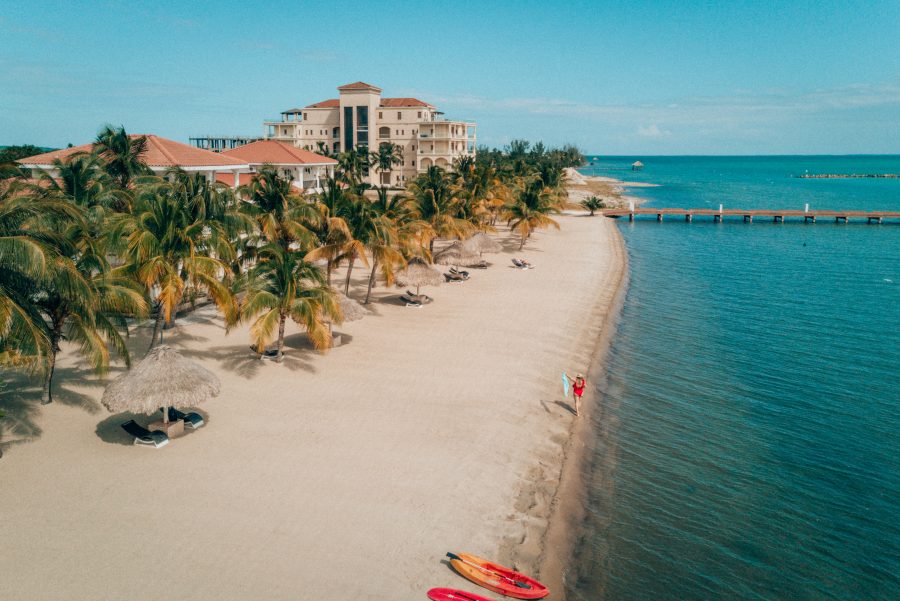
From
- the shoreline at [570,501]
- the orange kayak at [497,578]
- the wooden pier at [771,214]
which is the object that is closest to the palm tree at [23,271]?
the orange kayak at [497,578]

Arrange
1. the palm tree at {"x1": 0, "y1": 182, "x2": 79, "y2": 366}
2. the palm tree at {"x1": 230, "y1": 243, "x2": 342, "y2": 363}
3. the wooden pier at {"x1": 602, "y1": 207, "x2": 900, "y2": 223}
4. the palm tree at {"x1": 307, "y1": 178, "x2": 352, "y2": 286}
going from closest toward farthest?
1. the palm tree at {"x1": 0, "y1": 182, "x2": 79, "y2": 366}
2. the palm tree at {"x1": 230, "y1": 243, "x2": 342, "y2": 363}
3. the palm tree at {"x1": 307, "y1": 178, "x2": 352, "y2": 286}
4. the wooden pier at {"x1": 602, "y1": 207, "x2": 900, "y2": 223}

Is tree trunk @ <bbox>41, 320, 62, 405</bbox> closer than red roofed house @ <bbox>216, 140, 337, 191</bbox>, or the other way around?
tree trunk @ <bbox>41, 320, 62, 405</bbox>

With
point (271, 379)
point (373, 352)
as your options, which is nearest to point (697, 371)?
point (373, 352)

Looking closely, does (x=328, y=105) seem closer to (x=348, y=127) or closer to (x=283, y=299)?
(x=348, y=127)

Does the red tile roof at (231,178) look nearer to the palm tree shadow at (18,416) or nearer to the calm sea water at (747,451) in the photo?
the palm tree shadow at (18,416)

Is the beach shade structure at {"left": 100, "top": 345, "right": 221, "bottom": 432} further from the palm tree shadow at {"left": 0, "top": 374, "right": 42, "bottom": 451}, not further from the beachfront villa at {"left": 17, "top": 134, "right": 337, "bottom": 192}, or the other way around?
the beachfront villa at {"left": 17, "top": 134, "right": 337, "bottom": 192}

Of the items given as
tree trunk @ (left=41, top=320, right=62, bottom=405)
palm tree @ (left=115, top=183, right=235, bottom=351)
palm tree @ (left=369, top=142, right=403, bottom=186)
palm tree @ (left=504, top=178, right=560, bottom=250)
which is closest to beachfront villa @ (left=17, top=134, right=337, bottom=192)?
palm tree @ (left=115, top=183, right=235, bottom=351)
